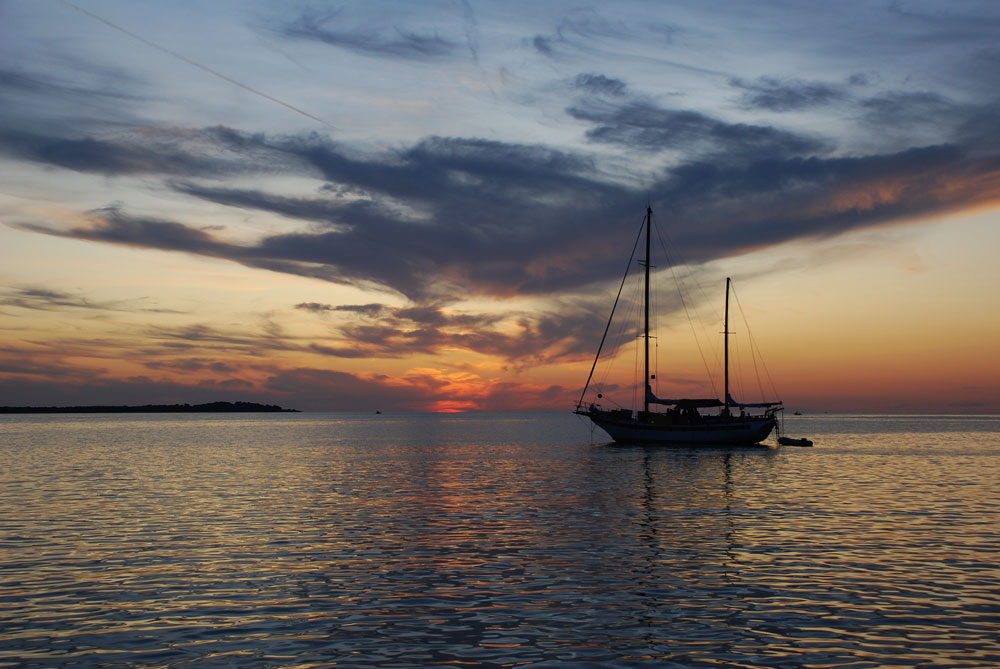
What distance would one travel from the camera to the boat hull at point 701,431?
91.2 metres

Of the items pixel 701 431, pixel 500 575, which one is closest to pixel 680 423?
pixel 701 431

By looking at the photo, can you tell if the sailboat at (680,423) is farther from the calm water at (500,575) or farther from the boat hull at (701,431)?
the calm water at (500,575)

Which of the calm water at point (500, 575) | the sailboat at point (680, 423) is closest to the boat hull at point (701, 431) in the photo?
the sailboat at point (680, 423)

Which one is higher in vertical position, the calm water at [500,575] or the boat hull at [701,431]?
the boat hull at [701,431]

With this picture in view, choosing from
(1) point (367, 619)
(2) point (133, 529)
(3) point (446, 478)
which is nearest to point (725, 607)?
(1) point (367, 619)

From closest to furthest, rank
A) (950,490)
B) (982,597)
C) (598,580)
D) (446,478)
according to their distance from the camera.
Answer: (982,597)
(598,580)
(950,490)
(446,478)

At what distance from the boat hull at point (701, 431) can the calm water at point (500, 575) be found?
45225 millimetres

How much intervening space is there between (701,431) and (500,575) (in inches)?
2950

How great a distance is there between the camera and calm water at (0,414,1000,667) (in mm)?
14703

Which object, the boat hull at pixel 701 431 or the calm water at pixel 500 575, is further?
the boat hull at pixel 701 431

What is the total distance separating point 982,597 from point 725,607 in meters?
6.58

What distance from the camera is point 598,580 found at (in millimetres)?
20453

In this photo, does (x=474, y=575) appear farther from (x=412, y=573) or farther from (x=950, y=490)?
(x=950, y=490)

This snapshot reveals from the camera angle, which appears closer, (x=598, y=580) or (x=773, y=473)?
(x=598, y=580)
